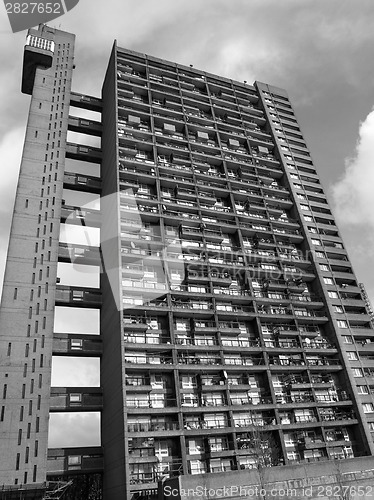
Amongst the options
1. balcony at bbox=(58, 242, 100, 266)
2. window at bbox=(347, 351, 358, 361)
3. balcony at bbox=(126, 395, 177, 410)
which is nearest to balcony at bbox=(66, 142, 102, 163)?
balcony at bbox=(58, 242, 100, 266)

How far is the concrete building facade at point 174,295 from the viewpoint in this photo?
1807 inches

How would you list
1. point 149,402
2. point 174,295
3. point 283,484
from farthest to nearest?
1. point 174,295
2. point 149,402
3. point 283,484

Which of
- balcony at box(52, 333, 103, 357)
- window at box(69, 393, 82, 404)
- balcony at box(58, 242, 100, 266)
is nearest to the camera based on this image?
window at box(69, 393, 82, 404)

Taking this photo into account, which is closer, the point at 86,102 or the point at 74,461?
the point at 74,461

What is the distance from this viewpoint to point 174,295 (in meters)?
54.2

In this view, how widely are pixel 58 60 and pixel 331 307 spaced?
61.0 m

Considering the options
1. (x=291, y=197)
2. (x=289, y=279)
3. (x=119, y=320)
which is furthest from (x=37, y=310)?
(x=291, y=197)

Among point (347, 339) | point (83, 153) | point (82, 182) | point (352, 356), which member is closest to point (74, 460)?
point (352, 356)

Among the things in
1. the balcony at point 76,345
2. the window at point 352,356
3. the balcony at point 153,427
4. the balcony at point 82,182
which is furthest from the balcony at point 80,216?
the window at point 352,356

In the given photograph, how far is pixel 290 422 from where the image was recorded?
5144cm

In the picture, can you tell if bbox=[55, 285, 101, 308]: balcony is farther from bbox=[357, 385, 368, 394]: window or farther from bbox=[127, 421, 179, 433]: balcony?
bbox=[357, 385, 368, 394]: window

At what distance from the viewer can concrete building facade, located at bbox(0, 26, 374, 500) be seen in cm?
4591

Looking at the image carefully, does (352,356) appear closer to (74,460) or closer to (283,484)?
(283,484)

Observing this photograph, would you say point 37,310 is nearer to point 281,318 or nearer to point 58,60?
point 281,318
